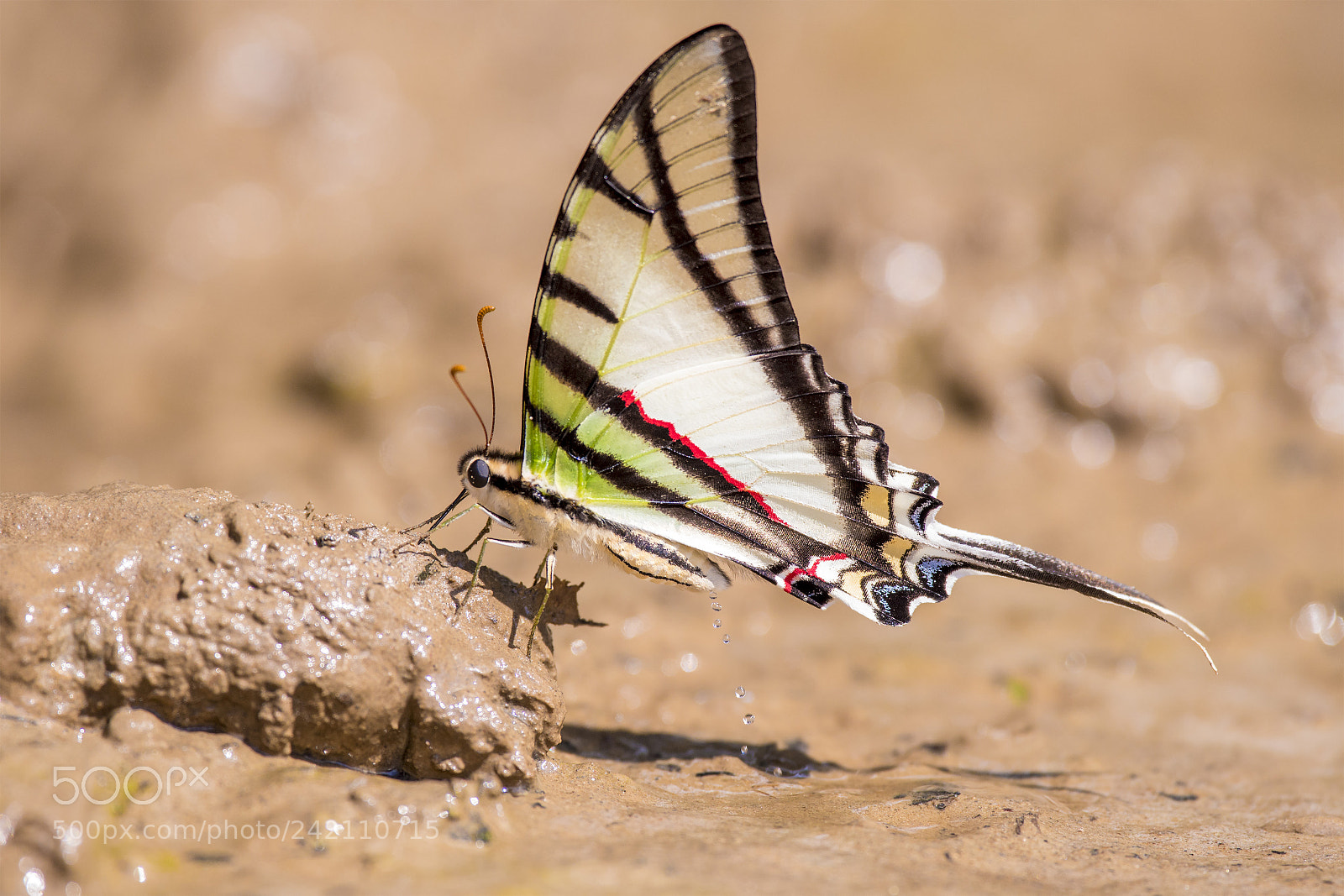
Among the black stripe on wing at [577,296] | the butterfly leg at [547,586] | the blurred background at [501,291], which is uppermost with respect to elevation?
the blurred background at [501,291]

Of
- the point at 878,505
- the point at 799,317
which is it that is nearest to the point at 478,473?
the point at 878,505

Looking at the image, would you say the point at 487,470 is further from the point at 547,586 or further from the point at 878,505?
the point at 878,505

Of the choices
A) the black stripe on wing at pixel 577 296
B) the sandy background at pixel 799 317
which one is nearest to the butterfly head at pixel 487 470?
the black stripe on wing at pixel 577 296

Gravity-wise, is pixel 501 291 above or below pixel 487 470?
above

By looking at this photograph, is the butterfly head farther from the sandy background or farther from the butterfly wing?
the sandy background

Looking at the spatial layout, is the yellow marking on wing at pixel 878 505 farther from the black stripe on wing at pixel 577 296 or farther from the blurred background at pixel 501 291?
the blurred background at pixel 501 291

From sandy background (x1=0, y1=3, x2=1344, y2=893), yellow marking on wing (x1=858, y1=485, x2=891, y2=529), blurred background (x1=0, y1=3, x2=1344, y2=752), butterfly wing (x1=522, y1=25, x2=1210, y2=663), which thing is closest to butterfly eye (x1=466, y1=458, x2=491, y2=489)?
butterfly wing (x1=522, y1=25, x2=1210, y2=663)
